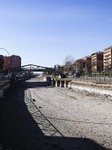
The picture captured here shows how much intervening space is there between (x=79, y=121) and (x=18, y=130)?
21.9ft

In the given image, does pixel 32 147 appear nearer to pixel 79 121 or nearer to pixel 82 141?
pixel 82 141

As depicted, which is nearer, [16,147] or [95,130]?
[16,147]

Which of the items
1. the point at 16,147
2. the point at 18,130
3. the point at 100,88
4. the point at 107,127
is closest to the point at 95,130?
the point at 107,127

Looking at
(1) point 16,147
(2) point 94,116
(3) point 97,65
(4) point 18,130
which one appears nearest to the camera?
(1) point 16,147

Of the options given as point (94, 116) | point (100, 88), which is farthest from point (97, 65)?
point (94, 116)

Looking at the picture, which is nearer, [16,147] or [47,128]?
[16,147]

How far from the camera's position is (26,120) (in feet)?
97.4

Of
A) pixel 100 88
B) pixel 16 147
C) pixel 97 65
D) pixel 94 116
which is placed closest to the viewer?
pixel 16 147

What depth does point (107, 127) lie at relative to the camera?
26.3 metres

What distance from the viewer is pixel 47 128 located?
2519cm

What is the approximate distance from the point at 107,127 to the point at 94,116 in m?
7.14

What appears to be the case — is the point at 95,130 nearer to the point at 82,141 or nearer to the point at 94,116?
the point at 82,141

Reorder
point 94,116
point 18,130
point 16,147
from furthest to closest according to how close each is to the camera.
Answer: point 94,116 → point 18,130 → point 16,147

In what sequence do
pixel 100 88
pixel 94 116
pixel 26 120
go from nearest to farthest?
pixel 26 120 → pixel 94 116 → pixel 100 88
